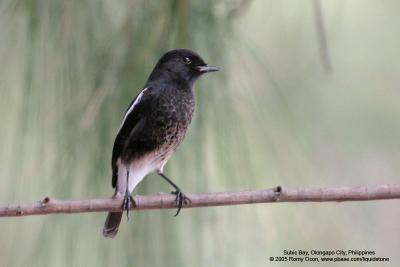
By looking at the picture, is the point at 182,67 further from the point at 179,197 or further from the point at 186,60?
the point at 179,197

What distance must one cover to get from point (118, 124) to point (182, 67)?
0.59m

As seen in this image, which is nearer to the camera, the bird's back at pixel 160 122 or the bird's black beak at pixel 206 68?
the bird's black beak at pixel 206 68

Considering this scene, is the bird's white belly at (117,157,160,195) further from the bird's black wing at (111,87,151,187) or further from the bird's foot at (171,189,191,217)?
the bird's foot at (171,189,191,217)

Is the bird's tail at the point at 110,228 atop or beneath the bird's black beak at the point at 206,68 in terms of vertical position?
beneath

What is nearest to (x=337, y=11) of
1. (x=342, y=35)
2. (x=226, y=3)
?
(x=226, y=3)

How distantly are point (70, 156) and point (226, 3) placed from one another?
56 cm

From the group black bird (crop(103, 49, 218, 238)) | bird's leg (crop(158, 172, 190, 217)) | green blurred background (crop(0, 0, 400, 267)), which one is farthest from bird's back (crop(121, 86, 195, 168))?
bird's leg (crop(158, 172, 190, 217))

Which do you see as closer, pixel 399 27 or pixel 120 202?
pixel 120 202

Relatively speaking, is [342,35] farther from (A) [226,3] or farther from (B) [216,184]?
(B) [216,184]

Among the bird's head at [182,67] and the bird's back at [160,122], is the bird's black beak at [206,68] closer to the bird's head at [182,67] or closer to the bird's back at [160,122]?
the bird's head at [182,67]

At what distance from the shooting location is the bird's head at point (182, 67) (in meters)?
1.85

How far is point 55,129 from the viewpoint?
1592mm

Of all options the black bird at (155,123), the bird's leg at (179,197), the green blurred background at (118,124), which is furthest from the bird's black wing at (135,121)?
the bird's leg at (179,197)

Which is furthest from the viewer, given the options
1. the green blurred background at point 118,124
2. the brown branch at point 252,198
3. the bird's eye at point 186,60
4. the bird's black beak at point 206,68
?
the bird's eye at point 186,60
